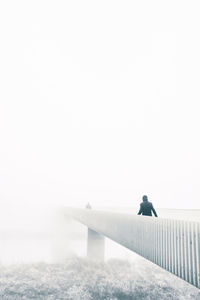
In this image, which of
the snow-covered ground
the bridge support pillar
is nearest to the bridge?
the snow-covered ground

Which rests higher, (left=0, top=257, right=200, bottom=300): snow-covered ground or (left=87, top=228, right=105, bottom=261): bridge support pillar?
(left=87, top=228, right=105, bottom=261): bridge support pillar

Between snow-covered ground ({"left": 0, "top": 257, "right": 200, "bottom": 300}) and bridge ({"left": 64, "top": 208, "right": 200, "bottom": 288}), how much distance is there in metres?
7.05

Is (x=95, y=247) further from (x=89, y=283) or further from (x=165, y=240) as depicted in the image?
(x=165, y=240)

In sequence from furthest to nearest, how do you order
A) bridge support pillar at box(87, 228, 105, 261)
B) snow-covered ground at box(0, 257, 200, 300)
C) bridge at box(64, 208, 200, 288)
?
bridge support pillar at box(87, 228, 105, 261), snow-covered ground at box(0, 257, 200, 300), bridge at box(64, 208, 200, 288)

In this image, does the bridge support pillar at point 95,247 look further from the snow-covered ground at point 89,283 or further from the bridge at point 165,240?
the bridge at point 165,240

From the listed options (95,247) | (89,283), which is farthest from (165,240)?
(95,247)

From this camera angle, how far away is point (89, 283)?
1553 cm

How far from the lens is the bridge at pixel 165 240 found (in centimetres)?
478

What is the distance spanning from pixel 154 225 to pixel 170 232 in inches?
30.3

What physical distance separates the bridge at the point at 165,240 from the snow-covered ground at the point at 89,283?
7.05m

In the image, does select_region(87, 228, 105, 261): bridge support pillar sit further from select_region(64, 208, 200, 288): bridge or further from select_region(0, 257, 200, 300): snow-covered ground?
select_region(64, 208, 200, 288): bridge

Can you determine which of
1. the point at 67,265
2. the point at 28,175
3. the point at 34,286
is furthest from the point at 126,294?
the point at 28,175

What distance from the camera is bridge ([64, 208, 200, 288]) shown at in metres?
4.78

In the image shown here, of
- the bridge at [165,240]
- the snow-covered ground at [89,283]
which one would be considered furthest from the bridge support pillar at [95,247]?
the bridge at [165,240]
